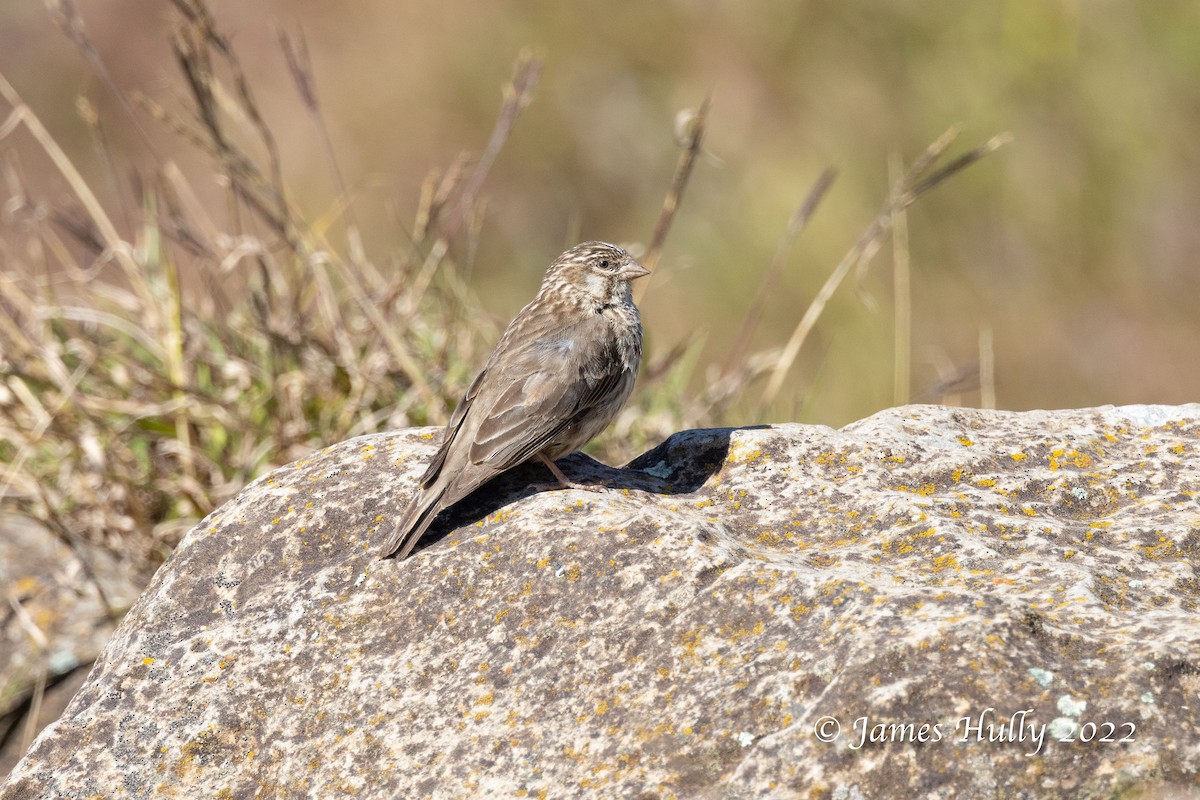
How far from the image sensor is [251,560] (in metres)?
3.73

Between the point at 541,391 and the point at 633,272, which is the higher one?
the point at 633,272

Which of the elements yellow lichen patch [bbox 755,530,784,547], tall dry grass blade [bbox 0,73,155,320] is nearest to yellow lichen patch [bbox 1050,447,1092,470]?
yellow lichen patch [bbox 755,530,784,547]

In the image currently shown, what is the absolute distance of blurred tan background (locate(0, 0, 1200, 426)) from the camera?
8039mm

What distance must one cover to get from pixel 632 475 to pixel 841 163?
16.7 ft

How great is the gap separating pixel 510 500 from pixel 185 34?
265 cm

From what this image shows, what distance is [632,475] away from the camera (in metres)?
4.32

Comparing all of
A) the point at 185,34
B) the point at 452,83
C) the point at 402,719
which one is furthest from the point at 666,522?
the point at 452,83

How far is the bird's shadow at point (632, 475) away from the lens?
395 centimetres

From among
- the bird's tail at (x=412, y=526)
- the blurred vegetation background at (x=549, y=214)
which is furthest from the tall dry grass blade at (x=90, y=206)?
the bird's tail at (x=412, y=526)

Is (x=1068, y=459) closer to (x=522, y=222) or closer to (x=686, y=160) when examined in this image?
(x=686, y=160)

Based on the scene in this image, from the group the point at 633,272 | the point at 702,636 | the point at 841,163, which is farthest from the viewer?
the point at 841,163

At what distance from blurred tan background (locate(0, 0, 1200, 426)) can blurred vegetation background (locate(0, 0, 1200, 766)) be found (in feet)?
0.08

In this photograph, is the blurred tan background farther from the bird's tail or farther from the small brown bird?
the bird's tail

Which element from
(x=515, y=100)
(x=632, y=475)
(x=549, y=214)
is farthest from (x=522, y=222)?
(x=632, y=475)
